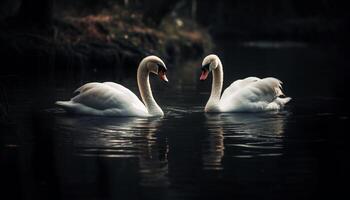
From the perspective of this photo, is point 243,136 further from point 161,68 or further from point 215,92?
point 215,92

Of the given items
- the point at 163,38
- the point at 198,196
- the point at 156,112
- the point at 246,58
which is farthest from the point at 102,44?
the point at 198,196

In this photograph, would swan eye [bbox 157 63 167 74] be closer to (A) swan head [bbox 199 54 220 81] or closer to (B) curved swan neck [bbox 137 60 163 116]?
→ (B) curved swan neck [bbox 137 60 163 116]

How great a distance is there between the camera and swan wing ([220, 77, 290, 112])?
53.6ft

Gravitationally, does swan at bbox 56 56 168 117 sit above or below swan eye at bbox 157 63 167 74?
below

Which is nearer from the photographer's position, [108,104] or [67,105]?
[108,104]

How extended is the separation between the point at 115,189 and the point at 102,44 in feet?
61.3

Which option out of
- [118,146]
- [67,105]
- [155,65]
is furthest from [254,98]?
[118,146]

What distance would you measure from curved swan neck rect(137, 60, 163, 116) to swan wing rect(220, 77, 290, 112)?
52.8 inches

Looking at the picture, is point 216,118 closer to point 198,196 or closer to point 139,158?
point 139,158

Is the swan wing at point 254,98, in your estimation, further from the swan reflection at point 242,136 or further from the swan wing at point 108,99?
the swan wing at point 108,99

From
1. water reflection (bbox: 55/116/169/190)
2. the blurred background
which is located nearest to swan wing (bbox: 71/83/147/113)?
water reflection (bbox: 55/116/169/190)

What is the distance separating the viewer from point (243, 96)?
16.4 metres

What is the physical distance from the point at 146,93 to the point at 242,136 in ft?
11.0

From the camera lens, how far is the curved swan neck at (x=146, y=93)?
15.6 metres
